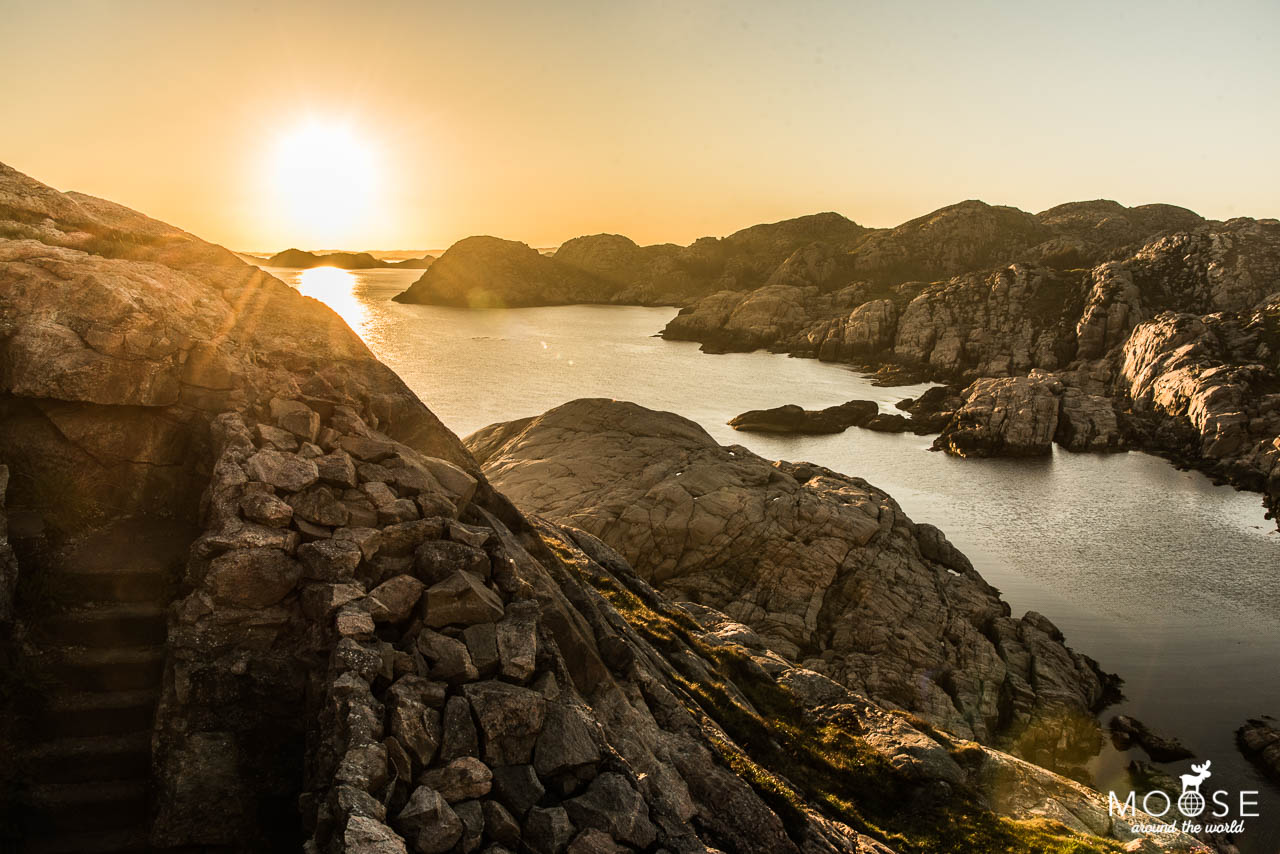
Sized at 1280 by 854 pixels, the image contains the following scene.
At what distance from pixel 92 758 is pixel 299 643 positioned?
3.09 metres

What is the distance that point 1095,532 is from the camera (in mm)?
58812

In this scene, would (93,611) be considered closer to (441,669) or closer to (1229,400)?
(441,669)

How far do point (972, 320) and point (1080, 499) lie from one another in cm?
7370

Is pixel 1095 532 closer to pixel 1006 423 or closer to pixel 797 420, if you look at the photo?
pixel 1006 423

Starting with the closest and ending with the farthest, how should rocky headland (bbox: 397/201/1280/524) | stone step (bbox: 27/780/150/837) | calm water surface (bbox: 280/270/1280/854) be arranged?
stone step (bbox: 27/780/150/837) < calm water surface (bbox: 280/270/1280/854) < rocky headland (bbox: 397/201/1280/524)

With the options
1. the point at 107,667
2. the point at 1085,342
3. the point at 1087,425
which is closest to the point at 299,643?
the point at 107,667

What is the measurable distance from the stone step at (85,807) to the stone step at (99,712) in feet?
2.35

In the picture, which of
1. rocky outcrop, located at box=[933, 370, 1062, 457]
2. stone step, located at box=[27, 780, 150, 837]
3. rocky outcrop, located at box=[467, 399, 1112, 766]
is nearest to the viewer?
stone step, located at box=[27, 780, 150, 837]

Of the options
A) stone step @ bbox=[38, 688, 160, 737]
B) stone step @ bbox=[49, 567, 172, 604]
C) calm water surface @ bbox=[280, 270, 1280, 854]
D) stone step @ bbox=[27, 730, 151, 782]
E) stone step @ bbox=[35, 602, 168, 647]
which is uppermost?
stone step @ bbox=[49, 567, 172, 604]

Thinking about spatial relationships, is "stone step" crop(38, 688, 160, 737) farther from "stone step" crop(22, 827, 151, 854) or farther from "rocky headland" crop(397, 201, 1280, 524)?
"rocky headland" crop(397, 201, 1280, 524)

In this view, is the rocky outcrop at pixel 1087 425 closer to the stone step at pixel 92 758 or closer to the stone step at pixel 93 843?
the stone step at pixel 92 758

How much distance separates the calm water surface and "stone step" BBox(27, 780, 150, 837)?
3206 centimetres

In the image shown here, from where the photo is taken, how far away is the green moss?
52.0 feet

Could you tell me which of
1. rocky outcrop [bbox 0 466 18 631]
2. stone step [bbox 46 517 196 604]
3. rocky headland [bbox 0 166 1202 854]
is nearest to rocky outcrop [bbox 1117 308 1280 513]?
rocky headland [bbox 0 166 1202 854]
